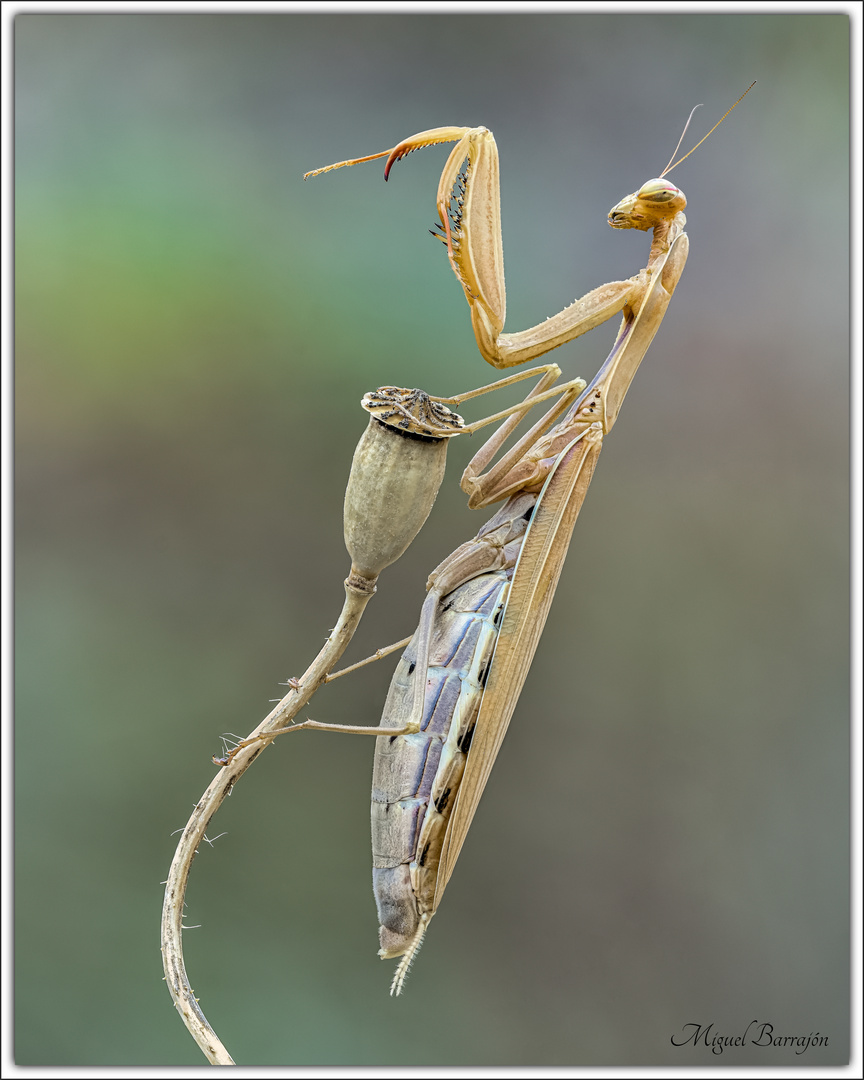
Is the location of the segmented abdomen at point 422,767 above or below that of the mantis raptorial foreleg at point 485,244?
below

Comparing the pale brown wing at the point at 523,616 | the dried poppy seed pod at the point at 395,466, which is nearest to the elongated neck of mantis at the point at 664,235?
the pale brown wing at the point at 523,616

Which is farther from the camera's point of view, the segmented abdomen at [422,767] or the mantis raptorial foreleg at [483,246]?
the segmented abdomen at [422,767]

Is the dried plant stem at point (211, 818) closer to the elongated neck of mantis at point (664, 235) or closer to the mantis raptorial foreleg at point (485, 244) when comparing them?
the mantis raptorial foreleg at point (485, 244)

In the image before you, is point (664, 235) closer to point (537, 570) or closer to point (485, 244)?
point (485, 244)

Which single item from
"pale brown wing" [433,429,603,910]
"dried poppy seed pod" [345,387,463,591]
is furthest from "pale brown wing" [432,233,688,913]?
"dried poppy seed pod" [345,387,463,591]

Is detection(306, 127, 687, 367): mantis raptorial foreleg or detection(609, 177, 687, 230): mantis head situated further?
detection(609, 177, 687, 230): mantis head

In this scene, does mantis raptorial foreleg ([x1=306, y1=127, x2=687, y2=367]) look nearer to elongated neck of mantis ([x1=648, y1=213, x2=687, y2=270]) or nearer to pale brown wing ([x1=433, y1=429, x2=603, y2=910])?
elongated neck of mantis ([x1=648, y1=213, x2=687, y2=270])
